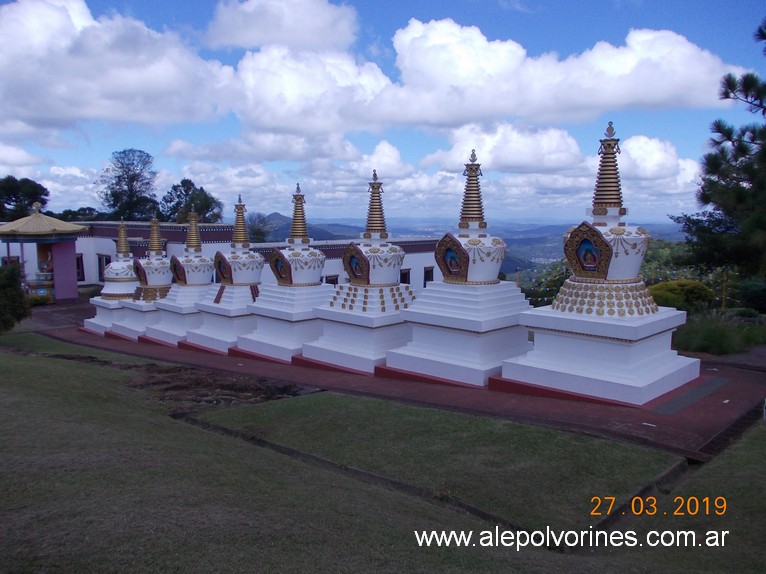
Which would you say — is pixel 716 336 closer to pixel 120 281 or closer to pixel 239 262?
pixel 239 262

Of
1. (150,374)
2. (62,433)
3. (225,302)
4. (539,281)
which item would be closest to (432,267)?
(539,281)

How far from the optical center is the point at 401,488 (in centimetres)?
674

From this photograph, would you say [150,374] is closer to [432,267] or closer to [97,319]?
[97,319]

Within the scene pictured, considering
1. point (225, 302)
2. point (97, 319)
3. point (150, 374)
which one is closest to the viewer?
point (150, 374)

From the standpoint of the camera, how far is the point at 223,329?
56.0 ft

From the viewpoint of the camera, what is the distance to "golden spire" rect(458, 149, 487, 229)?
40.4 ft

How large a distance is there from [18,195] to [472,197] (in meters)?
47.9

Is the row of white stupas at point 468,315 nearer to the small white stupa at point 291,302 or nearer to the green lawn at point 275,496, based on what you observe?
the small white stupa at point 291,302

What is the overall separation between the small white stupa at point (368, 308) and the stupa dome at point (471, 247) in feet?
5.78

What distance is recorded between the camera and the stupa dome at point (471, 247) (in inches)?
466

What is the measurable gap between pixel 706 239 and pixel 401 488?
13.3 m

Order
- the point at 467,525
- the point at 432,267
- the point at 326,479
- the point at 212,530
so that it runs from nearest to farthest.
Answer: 1. the point at 212,530
2. the point at 467,525
3. the point at 326,479
4. the point at 432,267

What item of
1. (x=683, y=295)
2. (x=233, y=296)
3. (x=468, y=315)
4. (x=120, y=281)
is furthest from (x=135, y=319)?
(x=683, y=295)

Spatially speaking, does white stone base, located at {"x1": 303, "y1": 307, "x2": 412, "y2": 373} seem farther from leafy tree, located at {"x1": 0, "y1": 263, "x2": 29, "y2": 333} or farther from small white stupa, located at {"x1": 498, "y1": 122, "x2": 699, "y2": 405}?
leafy tree, located at {"x1": 0, "y1": 263, "x2": 29, "y2": 333}
